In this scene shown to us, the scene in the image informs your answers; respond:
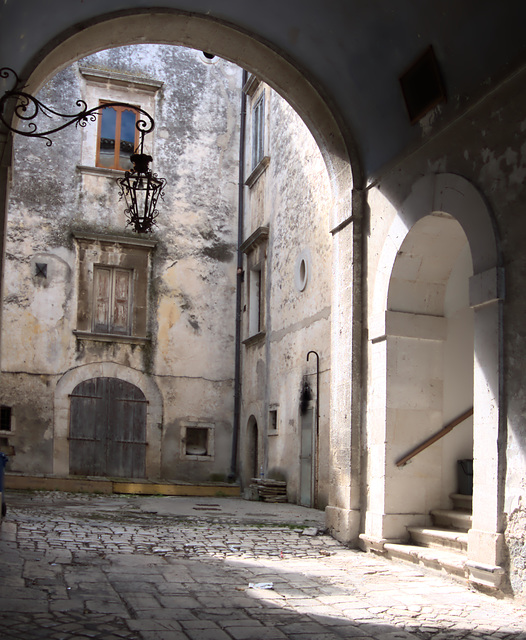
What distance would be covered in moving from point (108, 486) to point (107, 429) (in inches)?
57.3

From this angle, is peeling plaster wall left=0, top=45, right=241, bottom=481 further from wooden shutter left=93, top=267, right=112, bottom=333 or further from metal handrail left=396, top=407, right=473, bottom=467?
metal handrail left=396, top=407, right=473, bottom=467

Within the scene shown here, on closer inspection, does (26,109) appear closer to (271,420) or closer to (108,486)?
(271,420)

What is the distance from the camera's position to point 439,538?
255 inches

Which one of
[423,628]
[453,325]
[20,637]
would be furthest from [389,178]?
[20,637]

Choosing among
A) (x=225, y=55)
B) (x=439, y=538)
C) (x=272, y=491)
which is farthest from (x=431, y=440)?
(x=272, y=491)

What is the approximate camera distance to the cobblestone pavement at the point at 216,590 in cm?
417

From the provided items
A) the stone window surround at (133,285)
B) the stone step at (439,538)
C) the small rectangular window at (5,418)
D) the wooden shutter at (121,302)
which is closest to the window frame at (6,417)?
the small rectangular window at (5,418)

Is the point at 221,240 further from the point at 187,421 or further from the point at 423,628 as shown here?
the point at 423,628

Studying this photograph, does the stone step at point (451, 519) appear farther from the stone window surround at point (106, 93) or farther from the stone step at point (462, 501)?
the stone window surround at point (106, 93)

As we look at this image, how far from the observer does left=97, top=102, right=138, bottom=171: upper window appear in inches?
650

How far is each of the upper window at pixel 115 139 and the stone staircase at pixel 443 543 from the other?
11.6m

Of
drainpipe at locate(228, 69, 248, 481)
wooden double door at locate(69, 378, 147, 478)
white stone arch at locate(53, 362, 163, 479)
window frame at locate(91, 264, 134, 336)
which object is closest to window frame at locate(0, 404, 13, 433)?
white stone arch at locate(53, 362, 163, 479)

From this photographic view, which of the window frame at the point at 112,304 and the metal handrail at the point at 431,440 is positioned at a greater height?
the window frame at the point at 112,304

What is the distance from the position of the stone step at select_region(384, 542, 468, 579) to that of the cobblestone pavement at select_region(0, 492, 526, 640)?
0.29ft
